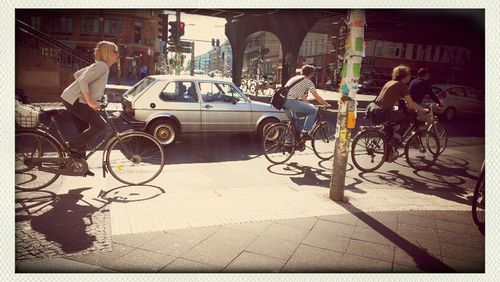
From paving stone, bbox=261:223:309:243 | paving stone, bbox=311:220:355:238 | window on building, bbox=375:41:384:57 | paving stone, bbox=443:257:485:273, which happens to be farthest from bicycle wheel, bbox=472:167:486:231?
window on building, bbox=375:41:384:57

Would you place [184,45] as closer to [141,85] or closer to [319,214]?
[141,85]

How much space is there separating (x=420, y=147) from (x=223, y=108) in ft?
13.2

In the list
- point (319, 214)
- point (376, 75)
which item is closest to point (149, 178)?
point (319, 214)

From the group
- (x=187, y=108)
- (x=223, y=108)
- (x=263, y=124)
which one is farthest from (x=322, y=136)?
(x=187, y=108)

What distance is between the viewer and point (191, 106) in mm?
7195

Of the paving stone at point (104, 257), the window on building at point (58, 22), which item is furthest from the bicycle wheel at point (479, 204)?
the window on building at point (58, 22)

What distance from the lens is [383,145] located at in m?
5.99

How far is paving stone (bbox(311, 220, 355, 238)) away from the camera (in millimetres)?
3328

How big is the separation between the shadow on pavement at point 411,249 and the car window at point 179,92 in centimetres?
453

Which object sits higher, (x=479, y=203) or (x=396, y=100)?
(x=396, y=100)

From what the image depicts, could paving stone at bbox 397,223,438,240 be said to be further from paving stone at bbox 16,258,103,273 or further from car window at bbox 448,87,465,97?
car window at bbox 448,87,465,97

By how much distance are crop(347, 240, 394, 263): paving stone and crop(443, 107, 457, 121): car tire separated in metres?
13.1

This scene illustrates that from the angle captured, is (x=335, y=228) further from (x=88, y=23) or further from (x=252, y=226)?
(x=88, y=23)

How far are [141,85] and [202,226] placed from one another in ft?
15.4
